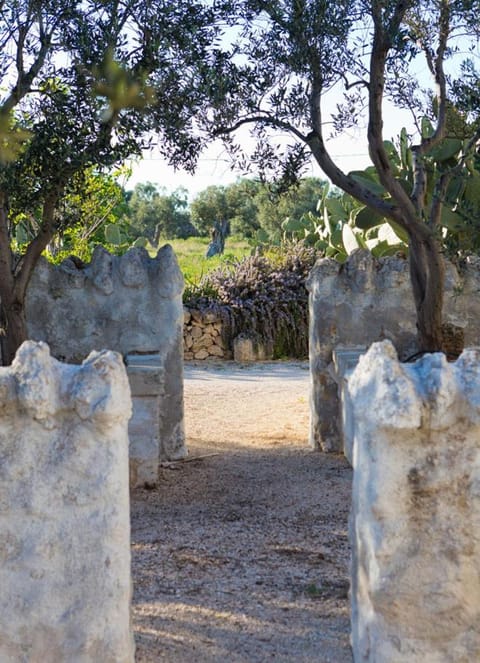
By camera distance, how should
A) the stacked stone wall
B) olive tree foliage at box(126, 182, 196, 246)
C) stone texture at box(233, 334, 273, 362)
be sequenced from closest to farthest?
stone texture at box(233, 334, 273, 362) → the stacked stone wall → olive tree foliage at box(126, 182, 196, 246)

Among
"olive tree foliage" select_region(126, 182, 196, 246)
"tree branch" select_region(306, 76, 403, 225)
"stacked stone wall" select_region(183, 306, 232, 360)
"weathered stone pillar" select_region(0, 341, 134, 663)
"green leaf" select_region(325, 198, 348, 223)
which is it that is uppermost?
"olive tree foliage" select_region(126, 182, 196, 246)

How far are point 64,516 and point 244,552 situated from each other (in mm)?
2126

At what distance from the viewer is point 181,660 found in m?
3.57

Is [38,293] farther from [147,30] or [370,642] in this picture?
[370,642]

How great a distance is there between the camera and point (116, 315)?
7.32 m

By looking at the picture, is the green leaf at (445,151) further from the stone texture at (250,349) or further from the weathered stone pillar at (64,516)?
the weathered stone pillar at (64,516)

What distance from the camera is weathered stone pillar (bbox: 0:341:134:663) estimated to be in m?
3.08

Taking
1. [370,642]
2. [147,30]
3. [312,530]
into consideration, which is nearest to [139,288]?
[147,30]

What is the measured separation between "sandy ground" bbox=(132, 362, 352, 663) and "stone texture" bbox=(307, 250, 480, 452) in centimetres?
39

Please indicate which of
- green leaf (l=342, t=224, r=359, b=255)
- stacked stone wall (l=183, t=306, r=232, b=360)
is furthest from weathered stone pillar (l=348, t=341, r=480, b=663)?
stacked stone wall (l=183, t=306, r=232, b=360)

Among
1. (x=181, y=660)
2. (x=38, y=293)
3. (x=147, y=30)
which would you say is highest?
(x=147, y=30)

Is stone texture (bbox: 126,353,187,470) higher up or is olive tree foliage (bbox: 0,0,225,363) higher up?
olive tree foliage (bbox: 0,0,225,363)

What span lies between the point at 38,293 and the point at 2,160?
1.69 metres

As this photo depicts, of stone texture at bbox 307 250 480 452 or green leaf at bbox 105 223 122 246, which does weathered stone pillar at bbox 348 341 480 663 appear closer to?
stone texture at bbox 307 250 480 452
